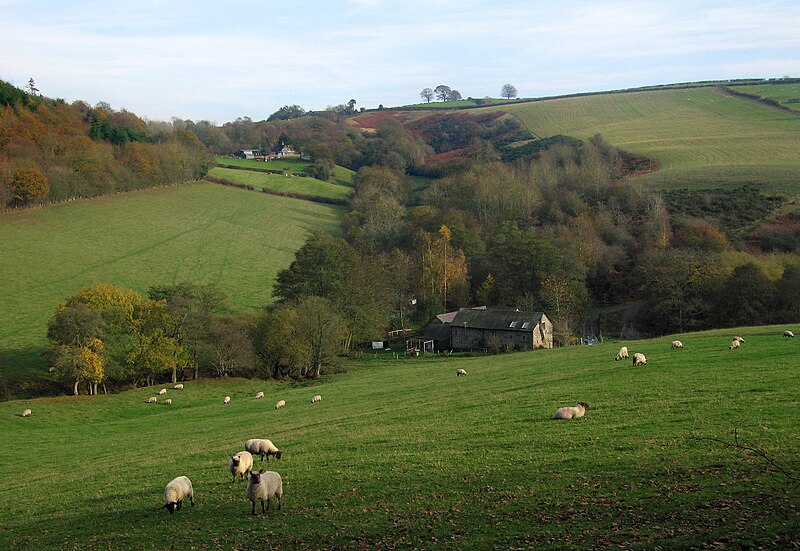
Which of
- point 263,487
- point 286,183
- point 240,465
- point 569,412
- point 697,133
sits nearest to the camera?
point 263,487

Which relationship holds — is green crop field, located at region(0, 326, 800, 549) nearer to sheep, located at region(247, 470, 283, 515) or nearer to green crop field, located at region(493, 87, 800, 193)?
sheep, located at region(247, 470, 283, 515)

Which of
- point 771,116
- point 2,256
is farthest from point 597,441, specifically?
point 771,116

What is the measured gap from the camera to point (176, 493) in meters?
18.4

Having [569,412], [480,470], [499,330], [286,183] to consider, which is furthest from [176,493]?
[286,183]

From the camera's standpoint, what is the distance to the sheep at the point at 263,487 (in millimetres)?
17219

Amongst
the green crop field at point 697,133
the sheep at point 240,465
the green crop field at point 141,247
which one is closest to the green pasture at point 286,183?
the green crop field at point 141,247

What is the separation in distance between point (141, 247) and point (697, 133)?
126 m

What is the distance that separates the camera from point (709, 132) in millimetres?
150750

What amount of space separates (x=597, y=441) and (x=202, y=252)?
309ft

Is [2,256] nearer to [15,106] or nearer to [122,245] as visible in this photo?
[122,245]

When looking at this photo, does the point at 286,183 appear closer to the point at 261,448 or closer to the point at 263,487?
the point at 261,448

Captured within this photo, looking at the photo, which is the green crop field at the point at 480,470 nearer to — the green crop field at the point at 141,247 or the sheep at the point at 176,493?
the sheep at the point at 176,493

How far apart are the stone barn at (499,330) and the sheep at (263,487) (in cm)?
5537

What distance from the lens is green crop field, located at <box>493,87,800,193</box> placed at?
117000mm
